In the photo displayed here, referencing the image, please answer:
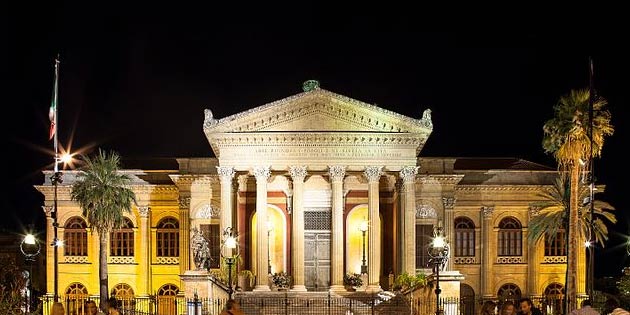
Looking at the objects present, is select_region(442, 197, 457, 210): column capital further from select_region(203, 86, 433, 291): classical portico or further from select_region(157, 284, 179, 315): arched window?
select_region(157, 284, 179, 315): arched window

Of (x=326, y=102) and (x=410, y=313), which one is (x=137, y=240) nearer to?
(x=326, y=102)

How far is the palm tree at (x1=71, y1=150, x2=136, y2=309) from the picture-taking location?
150 ft

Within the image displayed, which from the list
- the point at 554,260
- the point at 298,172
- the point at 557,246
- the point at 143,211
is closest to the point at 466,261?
the point at 554,260

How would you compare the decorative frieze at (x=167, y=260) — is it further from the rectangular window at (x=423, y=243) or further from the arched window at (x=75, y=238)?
the rectangular window at (x=423, y=243)

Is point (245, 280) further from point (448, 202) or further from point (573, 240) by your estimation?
point (573, 240)

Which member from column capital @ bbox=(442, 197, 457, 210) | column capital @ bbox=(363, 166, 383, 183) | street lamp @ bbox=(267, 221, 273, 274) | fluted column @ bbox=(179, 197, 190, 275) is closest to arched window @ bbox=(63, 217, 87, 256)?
fluted column @ bbox=(179, 197, 190, 275)

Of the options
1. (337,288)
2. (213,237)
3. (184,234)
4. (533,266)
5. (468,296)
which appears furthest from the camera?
(533,266)

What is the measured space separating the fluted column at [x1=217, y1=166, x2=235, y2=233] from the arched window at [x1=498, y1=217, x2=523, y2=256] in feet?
56.3

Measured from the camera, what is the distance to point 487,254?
5212 cm

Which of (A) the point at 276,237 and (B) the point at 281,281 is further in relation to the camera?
(A) the point at 276,237

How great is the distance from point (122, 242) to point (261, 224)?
39.5 ft

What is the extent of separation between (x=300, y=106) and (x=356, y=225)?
29.5 feet

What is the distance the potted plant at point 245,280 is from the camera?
149 feet

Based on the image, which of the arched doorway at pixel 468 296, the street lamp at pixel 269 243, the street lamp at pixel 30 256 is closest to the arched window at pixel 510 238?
the arched doorway at pixel 468 296
